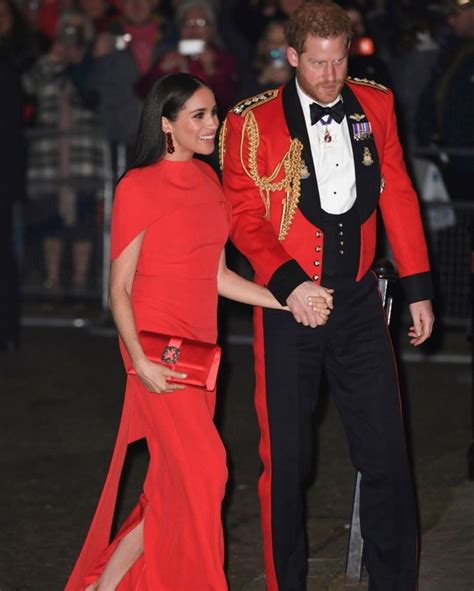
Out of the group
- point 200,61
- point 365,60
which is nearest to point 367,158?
point 365,60

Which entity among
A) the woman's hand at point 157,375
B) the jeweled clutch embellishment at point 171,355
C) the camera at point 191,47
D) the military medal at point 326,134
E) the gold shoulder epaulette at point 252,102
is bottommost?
the woman's hand at point 157,375

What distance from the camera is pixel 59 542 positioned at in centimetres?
659

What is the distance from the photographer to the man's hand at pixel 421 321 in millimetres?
5293

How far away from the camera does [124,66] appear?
40.0 feet

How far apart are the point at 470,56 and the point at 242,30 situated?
9.64 ft

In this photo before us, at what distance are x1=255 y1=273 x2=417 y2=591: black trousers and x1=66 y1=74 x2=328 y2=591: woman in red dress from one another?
0.75ft

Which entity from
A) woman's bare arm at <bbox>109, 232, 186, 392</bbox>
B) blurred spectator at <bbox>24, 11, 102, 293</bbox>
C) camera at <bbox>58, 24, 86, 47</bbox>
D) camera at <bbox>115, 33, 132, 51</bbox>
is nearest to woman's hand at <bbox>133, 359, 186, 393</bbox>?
woman's bare arm at <bbox>109, 232, 186, 392</bbox>

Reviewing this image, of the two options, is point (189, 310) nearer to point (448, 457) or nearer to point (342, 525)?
point (342, 525)

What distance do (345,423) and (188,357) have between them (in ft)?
2.36

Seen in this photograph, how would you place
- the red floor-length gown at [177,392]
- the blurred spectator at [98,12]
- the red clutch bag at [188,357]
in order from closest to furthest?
the red clutch bag at [188,357] < the red floor-length gown at [177,392] < the blurred spectator at [98,12]

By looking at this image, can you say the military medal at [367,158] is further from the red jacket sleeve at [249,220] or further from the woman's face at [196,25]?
the woman's face at [196,25]

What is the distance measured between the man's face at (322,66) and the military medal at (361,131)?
153 mm

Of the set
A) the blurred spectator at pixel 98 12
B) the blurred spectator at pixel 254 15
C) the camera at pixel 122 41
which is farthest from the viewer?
the blurred spectator at pixel 98 12

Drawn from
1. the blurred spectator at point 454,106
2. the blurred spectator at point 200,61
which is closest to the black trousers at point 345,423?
the blurred spectator at point 454,106
